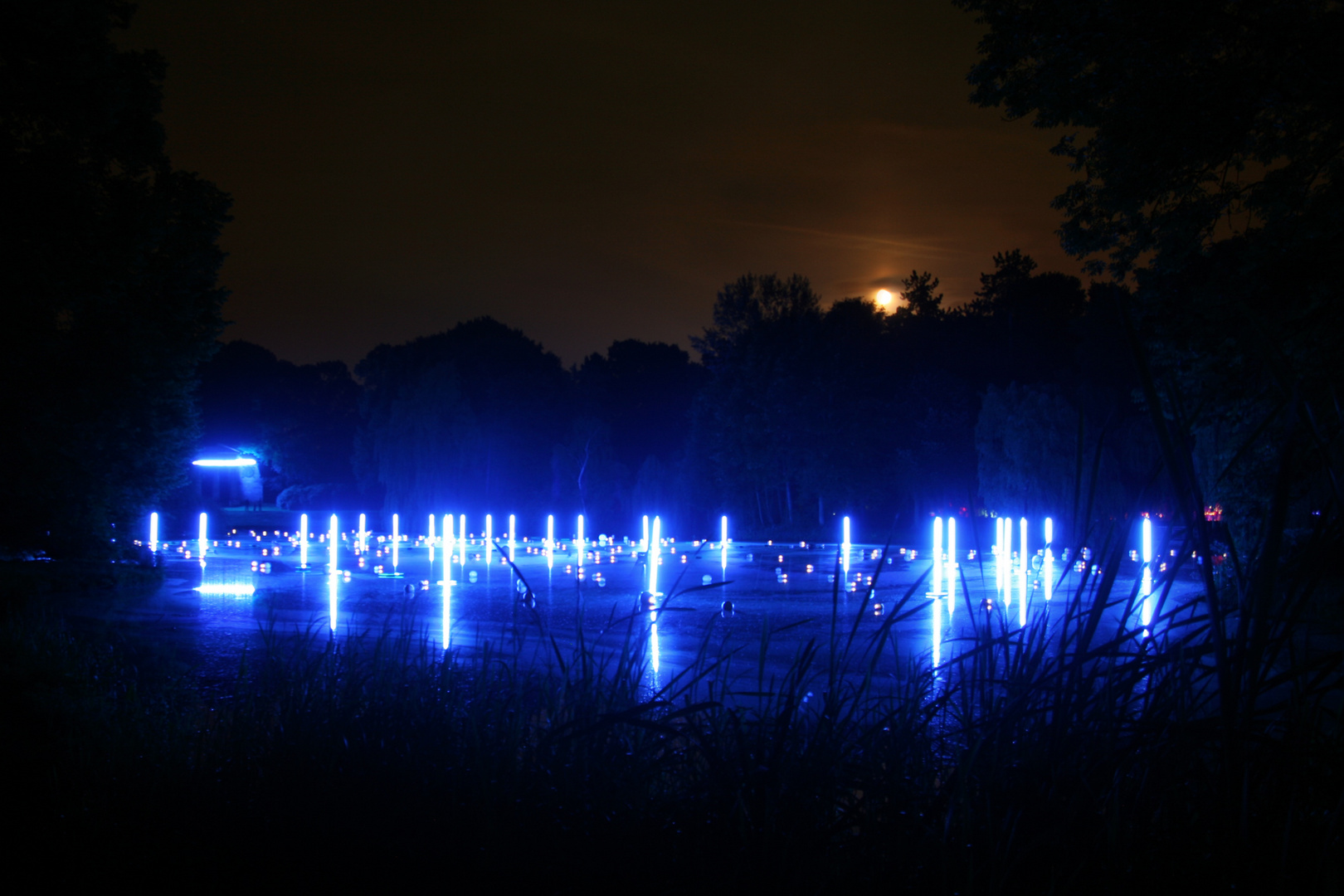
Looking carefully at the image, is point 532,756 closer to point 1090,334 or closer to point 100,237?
point 100,237

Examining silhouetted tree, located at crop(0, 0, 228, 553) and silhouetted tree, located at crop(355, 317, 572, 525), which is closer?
silhouetted tree, located at crop(0, 0, 228, 553)

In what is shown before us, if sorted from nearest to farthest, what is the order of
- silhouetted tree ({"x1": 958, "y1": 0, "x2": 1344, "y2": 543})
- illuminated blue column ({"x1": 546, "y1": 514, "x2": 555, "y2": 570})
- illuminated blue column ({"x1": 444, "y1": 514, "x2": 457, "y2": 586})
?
1. silhouetted tree ({"x1": 958, "y1": 0, "x2": 1344, "y2": 543})
2. illuminated blue column ({"x1": 546, "y1": 514, "x2": 555, "y2": 570})
3. illuminated blue column ({"x1": 444, "y1": 514, "x2": 457, "y2": 586})

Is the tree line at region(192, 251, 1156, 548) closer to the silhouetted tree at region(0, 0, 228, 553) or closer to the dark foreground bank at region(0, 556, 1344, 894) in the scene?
the silhouetted tree at region(0, 0, 228, 553)

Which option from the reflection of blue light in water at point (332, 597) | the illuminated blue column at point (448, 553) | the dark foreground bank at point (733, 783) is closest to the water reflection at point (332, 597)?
the reflection of blue light in water at point (332, 597)

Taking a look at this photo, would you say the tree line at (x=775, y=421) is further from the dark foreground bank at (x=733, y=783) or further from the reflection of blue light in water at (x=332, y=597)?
the dark foreground bank at (x=733, y=783)

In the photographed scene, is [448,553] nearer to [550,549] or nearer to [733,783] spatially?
[550,549]

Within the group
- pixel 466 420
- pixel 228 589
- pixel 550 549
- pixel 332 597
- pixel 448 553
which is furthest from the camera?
pixel 466 420

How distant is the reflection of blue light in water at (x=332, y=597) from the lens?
11.1 metres

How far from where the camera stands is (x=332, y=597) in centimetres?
1357

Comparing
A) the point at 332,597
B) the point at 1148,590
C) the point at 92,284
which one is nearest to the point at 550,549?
the point at 332,597

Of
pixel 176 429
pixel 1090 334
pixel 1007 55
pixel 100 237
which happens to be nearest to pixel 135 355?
pixel 176 429

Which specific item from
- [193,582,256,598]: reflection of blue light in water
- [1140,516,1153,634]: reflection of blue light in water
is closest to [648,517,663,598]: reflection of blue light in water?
[1140,516,1153,634]: reflection of blue light in water

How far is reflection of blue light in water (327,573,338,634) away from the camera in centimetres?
1113

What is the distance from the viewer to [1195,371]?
1141 centimetres
